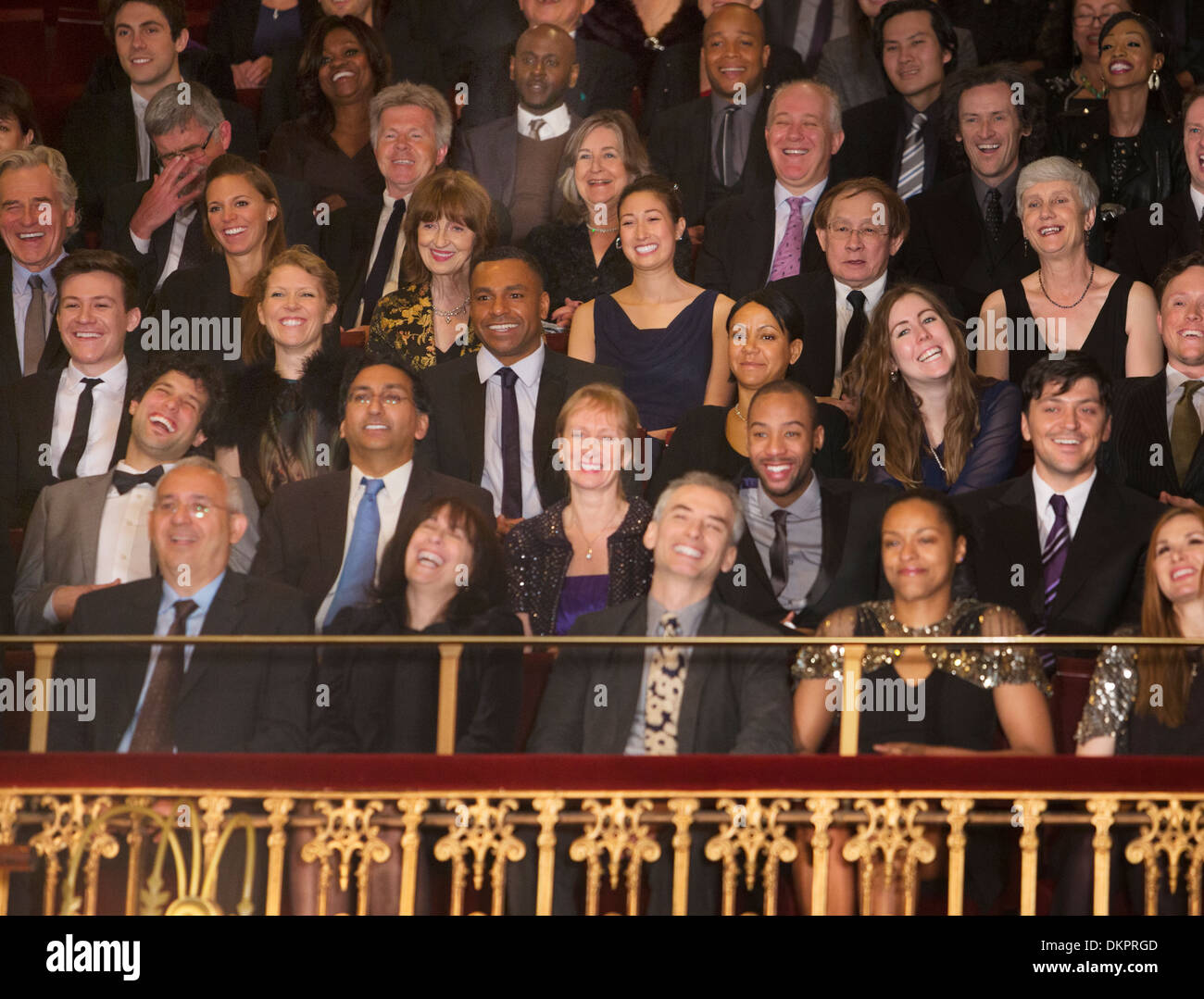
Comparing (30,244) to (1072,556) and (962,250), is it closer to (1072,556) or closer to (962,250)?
(962,250)

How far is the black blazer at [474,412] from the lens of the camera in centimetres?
529

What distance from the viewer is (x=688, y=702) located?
4.22 m

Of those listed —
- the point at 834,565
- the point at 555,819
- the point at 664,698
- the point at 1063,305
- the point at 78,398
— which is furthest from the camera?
the point at 78,398

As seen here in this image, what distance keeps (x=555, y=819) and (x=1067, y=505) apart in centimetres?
186

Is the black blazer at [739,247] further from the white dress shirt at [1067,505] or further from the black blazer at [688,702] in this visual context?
the black blazer at [688,702]

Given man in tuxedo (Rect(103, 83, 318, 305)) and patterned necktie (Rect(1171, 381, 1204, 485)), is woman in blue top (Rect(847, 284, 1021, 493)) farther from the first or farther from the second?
man in tuxedo (Rect(103, 83, 318, 305))

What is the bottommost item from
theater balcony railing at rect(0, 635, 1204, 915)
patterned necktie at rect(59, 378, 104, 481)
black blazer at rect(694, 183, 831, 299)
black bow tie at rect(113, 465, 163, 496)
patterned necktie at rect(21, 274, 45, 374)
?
theater balcony railing at rect(0, 635, 1204, 915)

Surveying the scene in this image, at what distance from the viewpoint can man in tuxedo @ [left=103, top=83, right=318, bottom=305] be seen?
603 centimetres

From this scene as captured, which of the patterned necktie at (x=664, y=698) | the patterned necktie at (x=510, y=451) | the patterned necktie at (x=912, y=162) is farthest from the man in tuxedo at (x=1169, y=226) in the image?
the patterned necktie at (x=664, y=698)

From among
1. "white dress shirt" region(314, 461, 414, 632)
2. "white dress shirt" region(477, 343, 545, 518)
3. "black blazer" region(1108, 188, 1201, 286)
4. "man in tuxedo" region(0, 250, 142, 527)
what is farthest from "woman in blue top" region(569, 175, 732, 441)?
"man in tuxedo" region(0, 250, 142, 527)

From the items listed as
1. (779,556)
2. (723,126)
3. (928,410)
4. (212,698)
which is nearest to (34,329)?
(212,698)

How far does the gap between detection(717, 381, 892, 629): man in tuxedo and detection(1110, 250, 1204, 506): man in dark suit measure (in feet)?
2.76
